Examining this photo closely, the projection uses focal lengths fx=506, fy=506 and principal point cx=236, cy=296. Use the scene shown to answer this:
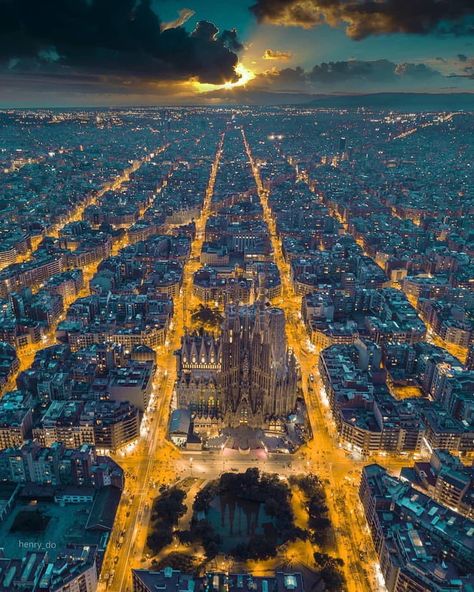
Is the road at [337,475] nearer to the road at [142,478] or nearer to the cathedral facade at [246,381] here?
the cathedral facade at [246,381]

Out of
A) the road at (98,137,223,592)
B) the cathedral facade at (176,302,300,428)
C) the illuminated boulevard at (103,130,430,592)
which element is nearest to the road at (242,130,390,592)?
the illuminated boulevard at (103,130,430,592)

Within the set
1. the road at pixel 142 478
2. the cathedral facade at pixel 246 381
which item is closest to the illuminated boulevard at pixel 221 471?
the road at pixel 142 478

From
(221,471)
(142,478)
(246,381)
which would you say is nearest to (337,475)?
(221,471)

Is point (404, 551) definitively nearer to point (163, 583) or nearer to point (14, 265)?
point (163, 583)

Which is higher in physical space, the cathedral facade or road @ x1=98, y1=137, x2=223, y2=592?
the cathedral facade

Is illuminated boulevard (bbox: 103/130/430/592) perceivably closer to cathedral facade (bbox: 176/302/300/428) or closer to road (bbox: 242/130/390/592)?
road (bbox: 242/130/390/592)

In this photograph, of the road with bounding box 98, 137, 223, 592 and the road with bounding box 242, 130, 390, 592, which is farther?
the road with bounding box 242, 130, 390, 592

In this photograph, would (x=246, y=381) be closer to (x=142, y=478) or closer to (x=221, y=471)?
(x=221, y=471)

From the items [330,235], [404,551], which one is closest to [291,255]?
[330,235]

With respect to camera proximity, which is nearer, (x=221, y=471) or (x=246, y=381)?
(x=221, y=471)

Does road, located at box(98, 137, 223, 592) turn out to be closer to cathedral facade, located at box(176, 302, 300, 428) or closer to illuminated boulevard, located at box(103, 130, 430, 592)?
illuminated boulevard, located at box(103, 130, 430, 592)

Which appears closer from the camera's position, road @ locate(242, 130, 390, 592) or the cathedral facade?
road @ locate(242, 130, 390, 592)

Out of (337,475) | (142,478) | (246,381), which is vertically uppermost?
(246,381)
